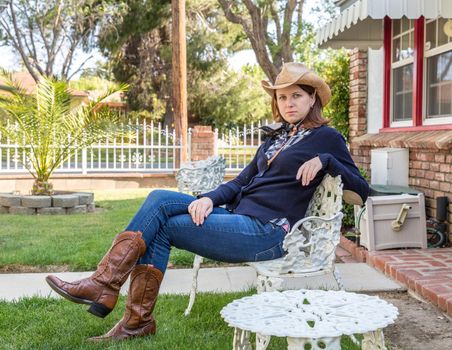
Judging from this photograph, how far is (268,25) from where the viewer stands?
2117 cm

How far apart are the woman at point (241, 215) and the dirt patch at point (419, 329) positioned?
2.93ft

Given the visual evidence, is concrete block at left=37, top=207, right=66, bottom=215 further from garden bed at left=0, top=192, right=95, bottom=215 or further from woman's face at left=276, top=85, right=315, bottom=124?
woman's face at left=276, top=85, right=315, bottom=124

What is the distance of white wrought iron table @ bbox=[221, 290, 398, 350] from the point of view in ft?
6.61

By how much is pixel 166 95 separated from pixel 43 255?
69.7 ft

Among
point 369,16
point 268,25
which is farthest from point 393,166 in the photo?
point 268,25

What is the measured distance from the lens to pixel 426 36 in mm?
6695

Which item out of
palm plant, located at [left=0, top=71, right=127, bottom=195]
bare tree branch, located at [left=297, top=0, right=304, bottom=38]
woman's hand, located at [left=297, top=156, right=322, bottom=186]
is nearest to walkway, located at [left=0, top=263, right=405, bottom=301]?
woman's hand, located at [left=297, top=156, right=322, bottom=186]

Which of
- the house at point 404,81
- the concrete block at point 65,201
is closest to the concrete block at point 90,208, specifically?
the concrete block at point 65,201

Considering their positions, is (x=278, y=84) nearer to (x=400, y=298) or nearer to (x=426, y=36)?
(x=400, y=298)

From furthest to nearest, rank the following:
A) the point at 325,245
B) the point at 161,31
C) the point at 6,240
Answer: the point at 161,31 → the point at 6,240 → the point at 325,245

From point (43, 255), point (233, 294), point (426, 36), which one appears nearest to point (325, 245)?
point (233, 294)

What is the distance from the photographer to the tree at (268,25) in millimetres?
16312

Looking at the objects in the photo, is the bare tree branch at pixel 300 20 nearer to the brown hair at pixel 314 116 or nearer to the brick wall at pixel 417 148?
the brick wall at pixel 417 148

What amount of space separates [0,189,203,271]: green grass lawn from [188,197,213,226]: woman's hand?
2.48 m
